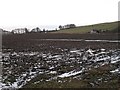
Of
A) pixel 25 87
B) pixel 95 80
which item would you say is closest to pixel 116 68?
pixel 95 80

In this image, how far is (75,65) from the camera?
85.4 feet

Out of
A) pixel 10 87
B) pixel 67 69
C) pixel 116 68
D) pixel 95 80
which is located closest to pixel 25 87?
pixel 10 87

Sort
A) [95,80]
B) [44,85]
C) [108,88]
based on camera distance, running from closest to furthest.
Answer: [108,88] < [44,85] < [95,80]

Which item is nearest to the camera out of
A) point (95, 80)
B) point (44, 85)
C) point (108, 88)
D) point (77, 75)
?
point (108, 88)

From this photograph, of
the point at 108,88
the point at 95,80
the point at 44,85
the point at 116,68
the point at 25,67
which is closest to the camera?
the point at 108,88

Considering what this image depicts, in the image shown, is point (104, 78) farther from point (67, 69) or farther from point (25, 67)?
point (25, 67)

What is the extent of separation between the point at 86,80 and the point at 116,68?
5552mm

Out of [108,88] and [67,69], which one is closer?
[108,88]

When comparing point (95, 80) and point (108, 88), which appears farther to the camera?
point (95, 80)

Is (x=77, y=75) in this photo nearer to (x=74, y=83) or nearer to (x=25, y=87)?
(x=74, y=83)

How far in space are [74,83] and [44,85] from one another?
177cm

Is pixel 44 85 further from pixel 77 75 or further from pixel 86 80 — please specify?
pixel 77 75

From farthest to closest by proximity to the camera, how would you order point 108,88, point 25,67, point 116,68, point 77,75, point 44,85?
point 25,67, point 116,68, point 77,75, point 44,85, point 108,88

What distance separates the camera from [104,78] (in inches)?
762
